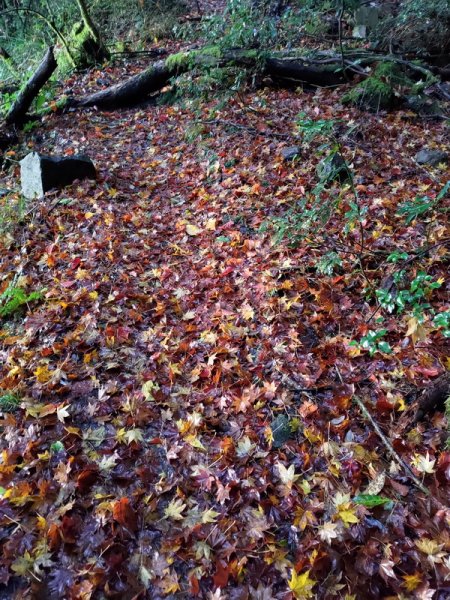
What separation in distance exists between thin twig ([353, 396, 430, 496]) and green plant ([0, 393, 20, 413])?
269 centimetres

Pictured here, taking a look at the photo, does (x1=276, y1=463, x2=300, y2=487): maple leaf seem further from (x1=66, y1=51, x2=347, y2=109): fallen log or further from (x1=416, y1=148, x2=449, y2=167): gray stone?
(x1=66, y1=51, x2=347, y2=109): fallen log

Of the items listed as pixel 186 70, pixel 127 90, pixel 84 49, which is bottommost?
pixel 127 90

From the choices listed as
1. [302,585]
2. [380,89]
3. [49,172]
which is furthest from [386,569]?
[380,89]

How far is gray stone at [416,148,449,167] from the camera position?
5.89m

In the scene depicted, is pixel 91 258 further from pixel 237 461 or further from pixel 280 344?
pixel 237 461

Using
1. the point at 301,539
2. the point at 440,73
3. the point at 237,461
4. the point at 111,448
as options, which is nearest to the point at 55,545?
the point at 111,448

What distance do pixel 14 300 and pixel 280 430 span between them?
3090 mm

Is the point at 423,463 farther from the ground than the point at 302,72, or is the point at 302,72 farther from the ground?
the point at 302,72

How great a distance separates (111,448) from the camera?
303 centimetres

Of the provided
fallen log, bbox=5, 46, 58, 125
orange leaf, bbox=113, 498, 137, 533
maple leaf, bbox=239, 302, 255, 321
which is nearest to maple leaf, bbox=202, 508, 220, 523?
orange leaf, bbox=113, 498, 137, 533

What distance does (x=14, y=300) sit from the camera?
434 cm

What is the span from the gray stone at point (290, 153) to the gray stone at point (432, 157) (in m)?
1.78

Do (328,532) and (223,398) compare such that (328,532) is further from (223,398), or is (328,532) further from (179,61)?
(179,61)

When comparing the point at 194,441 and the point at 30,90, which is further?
the point at 30,90
